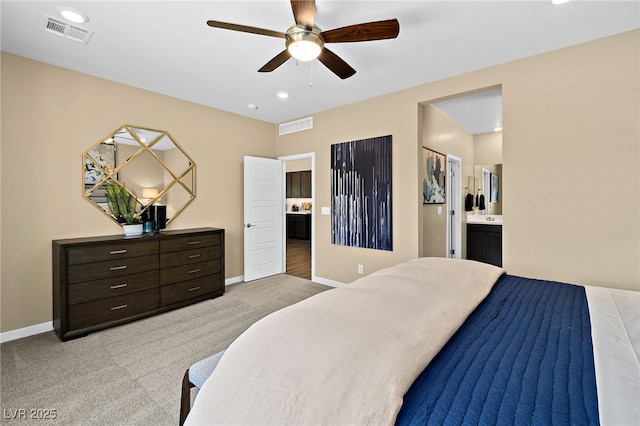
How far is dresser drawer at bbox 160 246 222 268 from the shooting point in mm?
3268

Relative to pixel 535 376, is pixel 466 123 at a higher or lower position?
higher

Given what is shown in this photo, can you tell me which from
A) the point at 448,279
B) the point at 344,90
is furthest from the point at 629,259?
the point at 344,90

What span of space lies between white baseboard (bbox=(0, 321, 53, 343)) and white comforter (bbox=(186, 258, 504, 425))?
3.13 m

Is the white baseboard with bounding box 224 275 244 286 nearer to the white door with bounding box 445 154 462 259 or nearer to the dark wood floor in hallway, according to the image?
the dark wood floor in hallway

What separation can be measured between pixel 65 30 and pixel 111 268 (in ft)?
7.02

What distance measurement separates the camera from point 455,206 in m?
5.08

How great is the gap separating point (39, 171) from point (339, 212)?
11.2 ft

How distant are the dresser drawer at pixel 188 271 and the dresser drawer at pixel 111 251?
317 mm

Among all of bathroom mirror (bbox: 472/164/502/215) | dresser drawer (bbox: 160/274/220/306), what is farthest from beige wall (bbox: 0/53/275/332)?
bathroom mirror (bbox: 472/164/502/215)

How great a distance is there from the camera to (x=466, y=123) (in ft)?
16.4

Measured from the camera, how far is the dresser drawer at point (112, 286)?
265cm

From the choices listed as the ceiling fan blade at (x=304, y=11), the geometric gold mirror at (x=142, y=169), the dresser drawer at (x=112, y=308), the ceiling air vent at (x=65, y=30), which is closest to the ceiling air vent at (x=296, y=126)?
the geometric gold mirror at (x=142, y=169)

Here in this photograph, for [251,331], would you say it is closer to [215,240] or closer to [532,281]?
[532,281]

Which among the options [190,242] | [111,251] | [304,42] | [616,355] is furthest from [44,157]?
[616,355]
